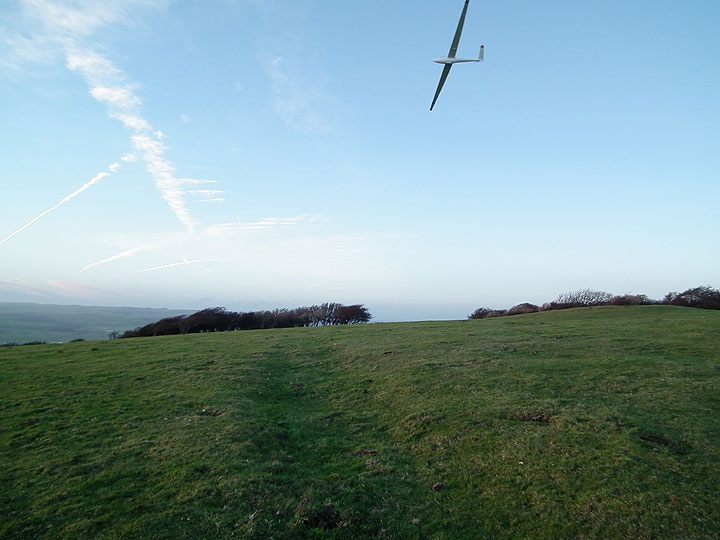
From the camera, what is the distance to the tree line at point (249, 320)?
163ft

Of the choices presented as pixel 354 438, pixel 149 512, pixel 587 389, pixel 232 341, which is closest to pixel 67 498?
pixel 149 512

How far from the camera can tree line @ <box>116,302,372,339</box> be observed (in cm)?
4959

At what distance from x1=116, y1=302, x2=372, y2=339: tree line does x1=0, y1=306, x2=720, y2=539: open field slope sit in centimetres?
3384

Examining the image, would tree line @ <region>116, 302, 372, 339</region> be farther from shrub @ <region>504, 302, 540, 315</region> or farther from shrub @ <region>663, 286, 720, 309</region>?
shrub @ <region>663, 286, 720, 309</region>

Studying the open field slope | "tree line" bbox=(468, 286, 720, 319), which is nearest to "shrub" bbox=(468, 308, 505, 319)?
"tree line" bbox=(468, 286, 720, 319)

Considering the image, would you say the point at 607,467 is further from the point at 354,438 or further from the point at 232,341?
the point at 232,341

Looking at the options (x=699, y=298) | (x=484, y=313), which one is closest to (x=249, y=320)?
(x=484, y=313)

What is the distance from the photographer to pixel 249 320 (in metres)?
56.8

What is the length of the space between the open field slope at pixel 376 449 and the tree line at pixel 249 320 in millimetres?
33842

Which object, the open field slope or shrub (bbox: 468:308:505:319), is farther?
shrub (bbox: 468:308:505:319)

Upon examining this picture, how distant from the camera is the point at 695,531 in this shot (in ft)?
19.1

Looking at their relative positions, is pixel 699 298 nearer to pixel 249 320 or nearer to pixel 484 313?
pixel 484 313

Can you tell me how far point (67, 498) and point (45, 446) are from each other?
3277 mm

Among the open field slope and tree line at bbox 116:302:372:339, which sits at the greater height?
tree line at bbox 116:302:372:339
